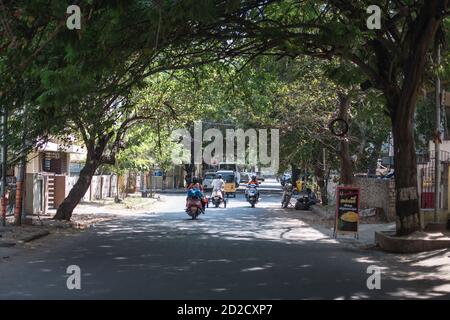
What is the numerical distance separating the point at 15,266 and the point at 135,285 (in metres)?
3.30

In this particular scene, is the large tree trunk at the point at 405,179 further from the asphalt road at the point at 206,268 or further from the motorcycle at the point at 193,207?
the motorcycle at the point at 193,207

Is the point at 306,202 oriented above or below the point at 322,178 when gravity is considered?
below

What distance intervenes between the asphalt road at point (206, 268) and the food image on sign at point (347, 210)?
22.8 inches

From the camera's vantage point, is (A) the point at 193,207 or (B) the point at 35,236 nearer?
(B) the point at 35,236

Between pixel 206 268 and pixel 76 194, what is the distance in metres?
11.0

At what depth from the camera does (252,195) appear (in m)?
31.3

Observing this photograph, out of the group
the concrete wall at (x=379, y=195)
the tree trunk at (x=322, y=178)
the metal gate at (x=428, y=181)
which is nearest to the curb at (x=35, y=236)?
the metal gate at (x=428, y=181)

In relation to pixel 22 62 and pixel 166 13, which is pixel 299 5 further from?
pixel 22 62

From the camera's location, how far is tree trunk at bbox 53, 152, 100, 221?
65.8 ft

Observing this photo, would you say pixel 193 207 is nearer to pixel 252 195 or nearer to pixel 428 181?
pixel 428 181

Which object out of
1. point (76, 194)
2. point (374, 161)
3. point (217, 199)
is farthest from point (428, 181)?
point (374, 161)

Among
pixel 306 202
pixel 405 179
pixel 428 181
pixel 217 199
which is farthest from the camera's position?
pixel 306 202

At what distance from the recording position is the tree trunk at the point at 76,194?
20.0 meters

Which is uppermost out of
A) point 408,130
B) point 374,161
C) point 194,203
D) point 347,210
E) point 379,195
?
point 408,130
